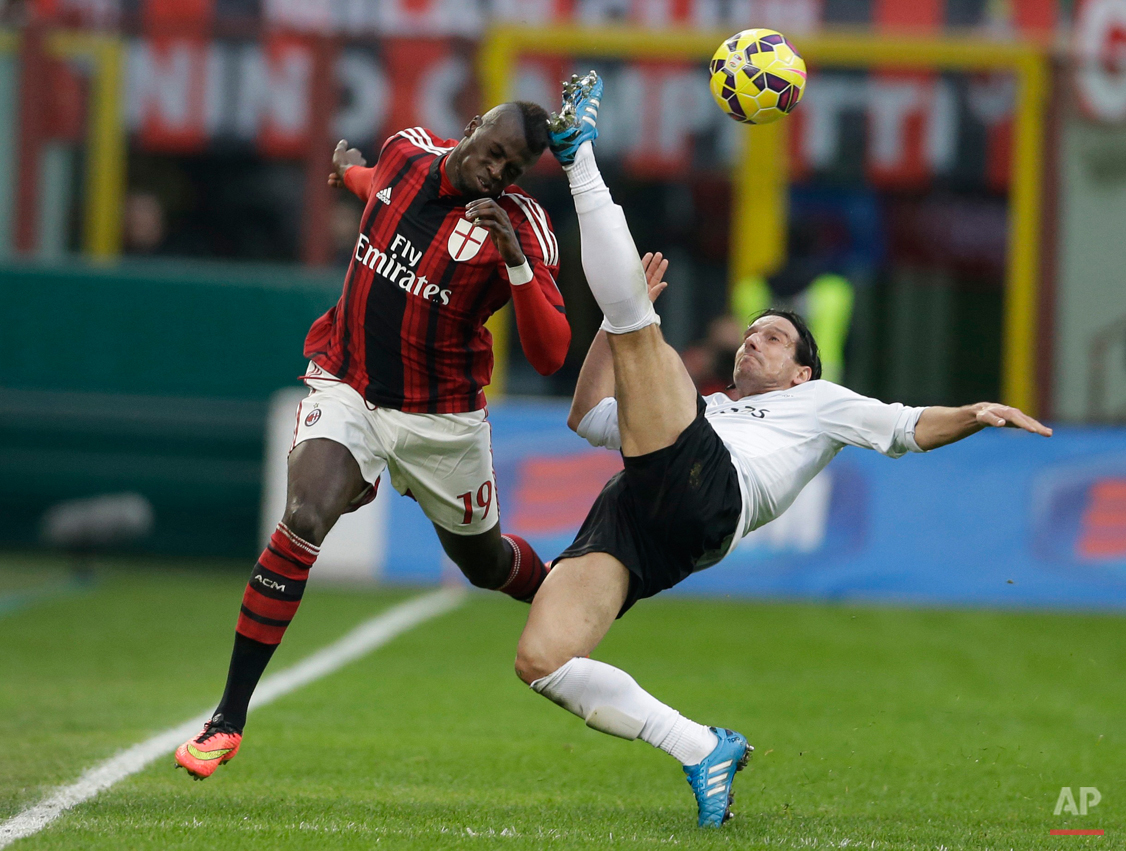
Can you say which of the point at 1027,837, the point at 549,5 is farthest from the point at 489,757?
the point at 549,5

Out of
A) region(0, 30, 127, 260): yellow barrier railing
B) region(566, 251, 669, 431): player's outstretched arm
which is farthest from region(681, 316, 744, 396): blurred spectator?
region(566, 251, 669, 431): player's outstretched arm

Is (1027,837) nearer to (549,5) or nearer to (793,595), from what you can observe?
(793,595)

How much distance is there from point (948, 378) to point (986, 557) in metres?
2.38

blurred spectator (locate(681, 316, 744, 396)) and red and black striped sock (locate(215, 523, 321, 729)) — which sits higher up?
blurred spectator (locate(681, 316, 744, 396))

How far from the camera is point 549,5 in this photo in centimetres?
1557

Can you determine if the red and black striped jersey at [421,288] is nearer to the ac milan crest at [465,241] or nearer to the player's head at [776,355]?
the ac milan crest at [465,241]

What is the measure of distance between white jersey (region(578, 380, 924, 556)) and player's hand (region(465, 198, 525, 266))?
0.67 m

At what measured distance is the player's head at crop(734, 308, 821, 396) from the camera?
545cm

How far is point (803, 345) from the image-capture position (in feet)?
18.0

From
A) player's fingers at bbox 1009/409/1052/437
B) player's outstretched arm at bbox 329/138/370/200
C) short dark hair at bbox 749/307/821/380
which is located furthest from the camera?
player's outstretched arm at bbox 329/138/370/200

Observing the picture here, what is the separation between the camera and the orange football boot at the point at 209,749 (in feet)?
15.6

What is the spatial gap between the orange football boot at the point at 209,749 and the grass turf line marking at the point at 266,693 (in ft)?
1.24

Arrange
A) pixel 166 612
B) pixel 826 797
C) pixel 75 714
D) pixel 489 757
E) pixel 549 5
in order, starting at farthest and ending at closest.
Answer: pixel 549 5 → pixel 166 612 → pixel 75 714 → pixel 489 757 → pixel 826 797

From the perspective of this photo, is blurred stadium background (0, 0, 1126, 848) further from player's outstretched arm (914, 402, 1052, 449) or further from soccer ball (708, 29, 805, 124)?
player's outstretched arm (914, 402, 1052, 449)
